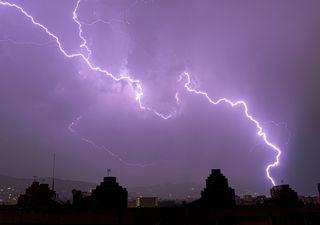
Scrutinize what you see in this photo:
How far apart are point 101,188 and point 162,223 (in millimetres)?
17386

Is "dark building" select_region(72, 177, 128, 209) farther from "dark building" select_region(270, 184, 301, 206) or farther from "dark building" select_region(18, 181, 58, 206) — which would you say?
"dark building" select_region(270, 184, 301, 206)

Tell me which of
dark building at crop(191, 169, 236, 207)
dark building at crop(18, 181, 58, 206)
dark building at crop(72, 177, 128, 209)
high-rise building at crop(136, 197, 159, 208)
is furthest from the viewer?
high-rise building at crop(136, 197, 159, 208)

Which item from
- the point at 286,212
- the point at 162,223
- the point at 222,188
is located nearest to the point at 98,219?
the point at 162,223

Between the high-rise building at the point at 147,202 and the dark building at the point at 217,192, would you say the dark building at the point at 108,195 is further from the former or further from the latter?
the high-rise building at the point at 147,202

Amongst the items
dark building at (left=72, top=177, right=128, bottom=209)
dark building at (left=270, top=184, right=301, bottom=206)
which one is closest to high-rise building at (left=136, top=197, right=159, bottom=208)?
dark building at (left=72, top=177, right=128, bottom=209)

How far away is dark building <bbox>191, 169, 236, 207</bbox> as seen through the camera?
34.0 metres

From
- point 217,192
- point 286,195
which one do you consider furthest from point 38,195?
point 286,195

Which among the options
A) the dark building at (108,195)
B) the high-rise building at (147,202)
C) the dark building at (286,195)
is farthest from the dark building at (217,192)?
the high-rise building at (147,202)

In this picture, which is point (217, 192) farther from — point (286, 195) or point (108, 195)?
point (108, 195)

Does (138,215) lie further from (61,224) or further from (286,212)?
(286,212)

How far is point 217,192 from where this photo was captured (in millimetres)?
34344

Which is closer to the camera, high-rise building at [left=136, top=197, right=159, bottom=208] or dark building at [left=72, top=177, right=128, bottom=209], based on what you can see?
dark building at [left=72, top=177, right=128, bottom=209]

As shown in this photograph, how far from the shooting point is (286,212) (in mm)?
22188

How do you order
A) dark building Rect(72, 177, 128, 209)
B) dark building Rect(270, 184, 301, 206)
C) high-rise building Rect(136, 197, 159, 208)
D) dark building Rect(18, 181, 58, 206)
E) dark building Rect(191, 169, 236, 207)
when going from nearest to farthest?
dark building Rect(191, 169, 236, 207)
dark building Rect(72, 177, 128, 209)
dark building Rect(270, 184, 301, 206)
dark building Rect(18, 181, 58, 206)
high-rise building Rect(136, 197, 159, 208)
